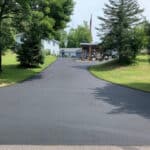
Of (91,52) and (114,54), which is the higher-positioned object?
A: (114,54)

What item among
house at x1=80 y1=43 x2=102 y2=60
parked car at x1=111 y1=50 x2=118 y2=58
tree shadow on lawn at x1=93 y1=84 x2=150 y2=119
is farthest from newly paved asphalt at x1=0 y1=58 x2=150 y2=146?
house at x1=80 y1=43 x2=102 y2=60

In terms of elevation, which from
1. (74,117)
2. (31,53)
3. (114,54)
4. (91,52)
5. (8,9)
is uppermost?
(8,9)

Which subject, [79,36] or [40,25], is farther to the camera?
[79,36]

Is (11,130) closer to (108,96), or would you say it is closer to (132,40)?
(108,96)

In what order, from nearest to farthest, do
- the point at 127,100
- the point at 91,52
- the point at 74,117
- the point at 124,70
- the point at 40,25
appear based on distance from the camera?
the point at 74,117 < the point at 127,100 < the point at 40,25 < the point at 124,70 < the point at 91,52

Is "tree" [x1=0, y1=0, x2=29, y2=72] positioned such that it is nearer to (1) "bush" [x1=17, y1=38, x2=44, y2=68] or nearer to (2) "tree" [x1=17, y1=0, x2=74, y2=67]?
(2) "tree" [x1=17, y1=0, x2=74, y2=67]

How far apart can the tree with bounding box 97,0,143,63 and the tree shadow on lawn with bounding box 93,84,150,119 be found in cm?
1723

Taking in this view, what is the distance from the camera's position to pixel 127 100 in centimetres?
1830

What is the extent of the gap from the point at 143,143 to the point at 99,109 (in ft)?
18.5

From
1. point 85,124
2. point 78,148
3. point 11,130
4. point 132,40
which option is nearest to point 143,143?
point 78,148

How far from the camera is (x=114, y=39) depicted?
4178 centimetres

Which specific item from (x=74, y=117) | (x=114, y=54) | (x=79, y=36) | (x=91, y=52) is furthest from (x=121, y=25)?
(x=79, y=36)

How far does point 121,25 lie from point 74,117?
29547 mm

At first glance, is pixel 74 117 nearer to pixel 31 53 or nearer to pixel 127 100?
pixel 127 100
